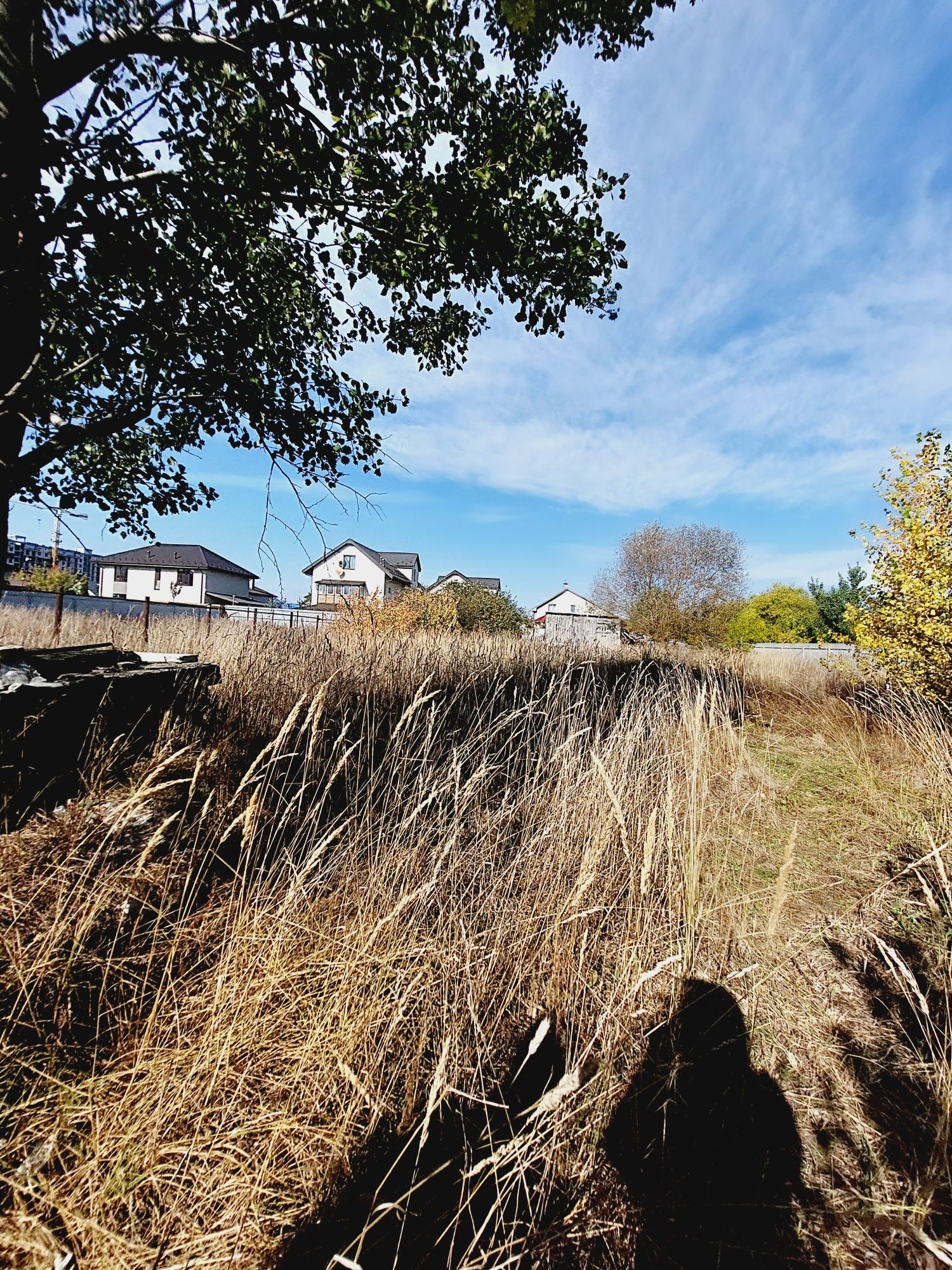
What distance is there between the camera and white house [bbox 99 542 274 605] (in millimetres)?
38812

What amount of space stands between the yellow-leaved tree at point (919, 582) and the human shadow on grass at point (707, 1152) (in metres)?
5.26

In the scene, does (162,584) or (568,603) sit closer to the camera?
(162,584)

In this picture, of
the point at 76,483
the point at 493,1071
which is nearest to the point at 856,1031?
the point at 493,1071

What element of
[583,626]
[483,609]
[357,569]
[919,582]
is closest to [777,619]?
[583,626]

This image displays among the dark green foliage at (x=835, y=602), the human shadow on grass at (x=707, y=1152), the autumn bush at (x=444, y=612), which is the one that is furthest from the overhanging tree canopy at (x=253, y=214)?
the dark green foliage at (x=835, y=602)

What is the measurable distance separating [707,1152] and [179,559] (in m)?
45.7

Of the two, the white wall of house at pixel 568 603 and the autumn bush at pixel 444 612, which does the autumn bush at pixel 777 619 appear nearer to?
the autumn bush at pixel 444 612

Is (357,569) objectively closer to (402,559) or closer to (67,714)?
(402,559)

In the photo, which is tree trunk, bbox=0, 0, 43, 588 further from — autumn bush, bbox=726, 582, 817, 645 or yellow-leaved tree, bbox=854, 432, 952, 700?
autumn bush, bbox=726, 582, 817, 645

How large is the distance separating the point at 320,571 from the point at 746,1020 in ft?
157

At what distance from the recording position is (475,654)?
689 centimetres

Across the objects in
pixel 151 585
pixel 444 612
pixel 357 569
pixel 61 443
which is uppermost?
pixel 357 569

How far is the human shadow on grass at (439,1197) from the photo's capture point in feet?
3.26

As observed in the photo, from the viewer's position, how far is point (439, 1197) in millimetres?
1148
